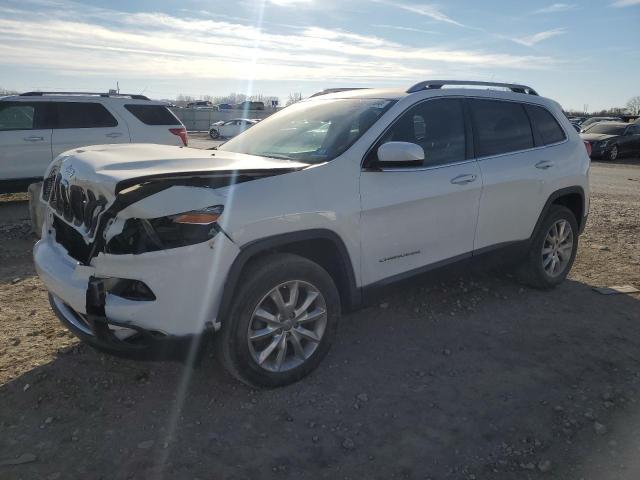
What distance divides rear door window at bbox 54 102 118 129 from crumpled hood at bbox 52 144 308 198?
6265 mm

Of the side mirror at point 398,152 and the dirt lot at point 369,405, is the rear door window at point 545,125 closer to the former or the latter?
the dirt lot at point 369,405

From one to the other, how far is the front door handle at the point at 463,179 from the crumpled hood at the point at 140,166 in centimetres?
126

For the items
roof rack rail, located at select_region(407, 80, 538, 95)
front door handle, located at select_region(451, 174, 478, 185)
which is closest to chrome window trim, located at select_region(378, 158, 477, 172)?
front door handle, located at select_region(451, 174, 478, 185)

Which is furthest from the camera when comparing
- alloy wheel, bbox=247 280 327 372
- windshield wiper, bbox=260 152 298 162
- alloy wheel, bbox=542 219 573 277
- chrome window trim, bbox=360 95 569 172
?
alloy wheel, bbox=542 219 573 277

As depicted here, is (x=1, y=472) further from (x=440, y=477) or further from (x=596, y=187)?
(x=596, y=187)

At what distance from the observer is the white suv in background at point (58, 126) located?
346 inches

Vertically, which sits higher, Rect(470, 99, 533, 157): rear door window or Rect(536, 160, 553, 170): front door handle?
Rect(470, 99, 533, 157): rear door window

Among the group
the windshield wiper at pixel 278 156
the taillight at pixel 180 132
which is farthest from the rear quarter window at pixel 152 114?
the windshield wiper at pixel 278 156

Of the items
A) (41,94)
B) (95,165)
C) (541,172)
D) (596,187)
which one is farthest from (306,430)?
(596,187)

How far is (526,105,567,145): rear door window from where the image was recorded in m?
4.87

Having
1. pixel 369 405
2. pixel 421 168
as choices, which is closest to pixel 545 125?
pixel 421 168

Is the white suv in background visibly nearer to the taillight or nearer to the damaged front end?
the taillight

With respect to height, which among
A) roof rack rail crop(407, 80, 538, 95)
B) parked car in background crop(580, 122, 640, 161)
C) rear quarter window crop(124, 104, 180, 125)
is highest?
parked car in background crop(580, 122, 640, 161)

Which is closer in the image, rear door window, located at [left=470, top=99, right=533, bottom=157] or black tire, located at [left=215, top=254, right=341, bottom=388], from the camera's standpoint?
black tire, located at [left=215, top=254, right=341, bottom=388]
